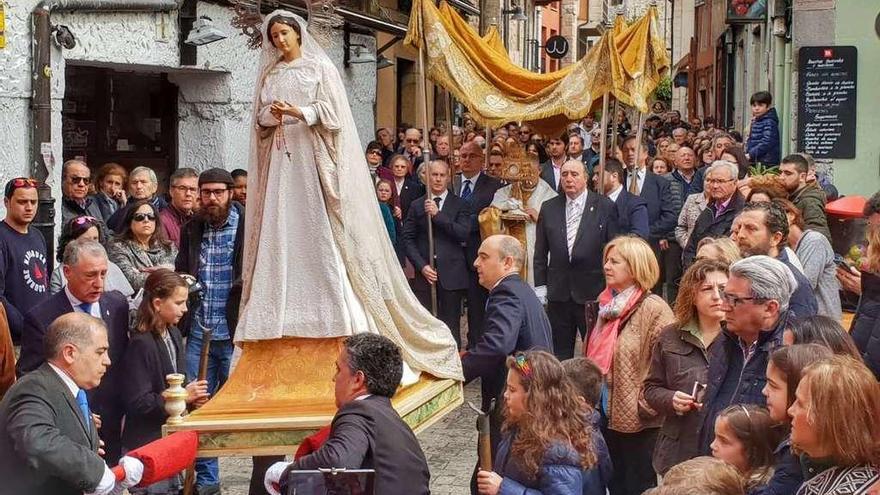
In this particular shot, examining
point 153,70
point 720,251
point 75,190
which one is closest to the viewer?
point 720,251

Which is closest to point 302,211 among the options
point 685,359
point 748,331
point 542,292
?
point 685,359

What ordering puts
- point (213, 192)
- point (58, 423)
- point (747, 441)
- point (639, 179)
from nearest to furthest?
point (747, 441) < point (58, 423) < point (213, 192) < point (639, 179)

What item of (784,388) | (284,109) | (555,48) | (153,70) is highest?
(555,48)

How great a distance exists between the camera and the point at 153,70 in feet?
45.8

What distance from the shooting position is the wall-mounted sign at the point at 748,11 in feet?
62.7

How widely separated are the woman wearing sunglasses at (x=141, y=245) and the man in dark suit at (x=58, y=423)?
2.97 m

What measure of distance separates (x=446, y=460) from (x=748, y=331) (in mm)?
3454

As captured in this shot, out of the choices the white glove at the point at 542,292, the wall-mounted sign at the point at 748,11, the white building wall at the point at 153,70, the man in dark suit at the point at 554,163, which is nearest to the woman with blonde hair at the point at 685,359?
the white glove at the point at 542,292

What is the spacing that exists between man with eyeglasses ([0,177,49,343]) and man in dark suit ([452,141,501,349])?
361 centimetres

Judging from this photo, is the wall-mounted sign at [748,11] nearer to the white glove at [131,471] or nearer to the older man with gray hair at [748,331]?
the older man with gray hair at [748,331]

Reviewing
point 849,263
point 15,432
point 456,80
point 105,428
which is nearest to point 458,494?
point 105,428

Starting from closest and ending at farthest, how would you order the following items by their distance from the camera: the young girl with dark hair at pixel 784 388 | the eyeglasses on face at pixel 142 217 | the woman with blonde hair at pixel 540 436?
the young girl with dark hair at pixel 784 388 < the woman with blonde hair at pixel 540 436 < the eyeglasses on face at pixel 142 217

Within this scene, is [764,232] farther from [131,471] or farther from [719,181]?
[131,471]

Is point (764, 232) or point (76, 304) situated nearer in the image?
point (76, 304)
